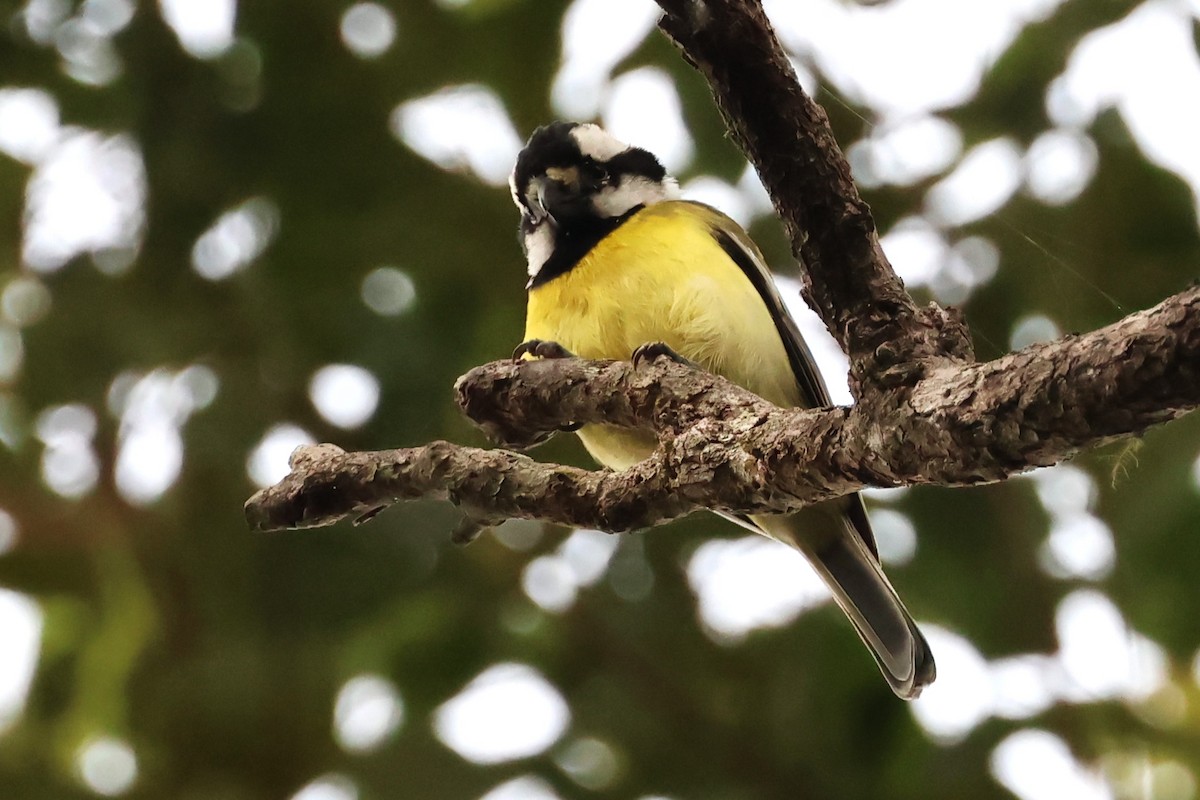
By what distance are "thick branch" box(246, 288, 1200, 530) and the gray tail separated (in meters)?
0.80

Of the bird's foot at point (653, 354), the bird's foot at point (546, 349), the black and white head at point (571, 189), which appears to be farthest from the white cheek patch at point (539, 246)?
the bird's foot at point (653, 354)

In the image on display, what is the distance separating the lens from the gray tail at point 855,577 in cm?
228

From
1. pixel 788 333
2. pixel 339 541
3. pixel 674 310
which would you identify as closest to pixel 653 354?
pixel 674 310

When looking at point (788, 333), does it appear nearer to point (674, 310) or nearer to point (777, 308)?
point (777, 308)

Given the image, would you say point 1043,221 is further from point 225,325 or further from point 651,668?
point 225,325

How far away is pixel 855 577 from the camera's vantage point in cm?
242

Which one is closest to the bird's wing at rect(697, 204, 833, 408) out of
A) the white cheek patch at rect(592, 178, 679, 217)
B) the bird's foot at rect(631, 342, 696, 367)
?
the white cheek patch at rect(592, 178, 679, 217)

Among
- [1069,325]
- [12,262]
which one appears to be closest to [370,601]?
[12,262]

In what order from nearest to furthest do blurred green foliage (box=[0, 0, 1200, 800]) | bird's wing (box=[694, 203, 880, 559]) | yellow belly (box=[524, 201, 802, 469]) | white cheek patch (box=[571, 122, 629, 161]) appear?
1. yellow belly (box=[524, 201, 802, 469])
2. bird's wing (box=[694, 203, 880, 559])
3. white cheek patch (box=[571, 122, 629, 161])
4. blurred green foliage (box=[0, 0, 1200, 800])

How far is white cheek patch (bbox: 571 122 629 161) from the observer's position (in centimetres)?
282

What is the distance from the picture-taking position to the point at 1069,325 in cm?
261

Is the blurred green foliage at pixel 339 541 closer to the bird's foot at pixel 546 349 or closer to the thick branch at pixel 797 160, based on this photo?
the bird's foot at pixel 546 349

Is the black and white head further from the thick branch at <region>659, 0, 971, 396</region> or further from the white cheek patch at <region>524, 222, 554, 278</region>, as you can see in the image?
the thick branch at <region>659, 0, 971, 396</region>

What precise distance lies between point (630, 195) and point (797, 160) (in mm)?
1548
